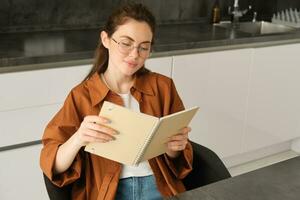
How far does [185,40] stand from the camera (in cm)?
253

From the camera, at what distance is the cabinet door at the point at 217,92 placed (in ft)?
8.32

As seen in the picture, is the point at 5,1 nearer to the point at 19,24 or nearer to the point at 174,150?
the point at 19,24

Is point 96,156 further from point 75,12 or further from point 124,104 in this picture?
point 75,12

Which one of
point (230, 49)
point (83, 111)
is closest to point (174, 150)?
point (83, 111)

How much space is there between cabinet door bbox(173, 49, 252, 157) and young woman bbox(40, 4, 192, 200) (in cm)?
97

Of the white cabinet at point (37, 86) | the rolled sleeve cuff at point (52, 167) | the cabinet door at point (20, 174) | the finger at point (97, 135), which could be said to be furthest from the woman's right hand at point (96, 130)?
the cabinet door at point (20, 174)

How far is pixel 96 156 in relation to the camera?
141 centimetres

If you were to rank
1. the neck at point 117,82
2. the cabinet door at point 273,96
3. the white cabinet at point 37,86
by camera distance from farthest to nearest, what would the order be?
the cabinet door at point 273,96 < the white cabinet at point 37,86 < the neck at point 117,82

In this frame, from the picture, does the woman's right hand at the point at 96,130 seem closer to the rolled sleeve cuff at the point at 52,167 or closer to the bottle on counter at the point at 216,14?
the rolled sleeve cuff at the point at 52,167

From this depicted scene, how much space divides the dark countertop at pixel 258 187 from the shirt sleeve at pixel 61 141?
0.33 meters

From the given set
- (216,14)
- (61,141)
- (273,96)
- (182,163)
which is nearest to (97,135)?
(61,141)

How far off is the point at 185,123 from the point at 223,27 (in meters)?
1.87

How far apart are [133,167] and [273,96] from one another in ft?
5.80

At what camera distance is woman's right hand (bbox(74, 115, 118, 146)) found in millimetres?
1183
